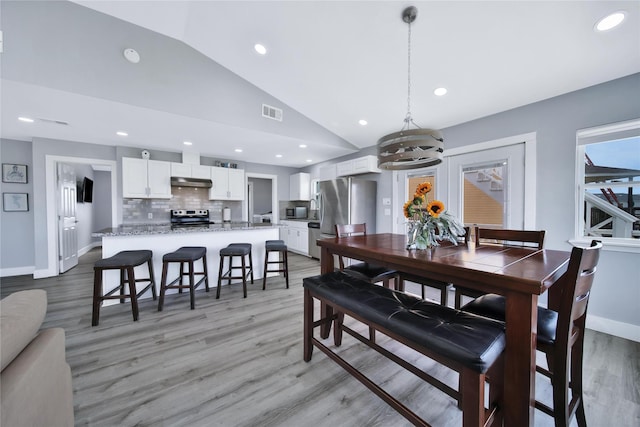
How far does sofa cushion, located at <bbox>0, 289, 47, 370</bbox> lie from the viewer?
807mm

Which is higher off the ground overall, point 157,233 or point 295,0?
point 295,0

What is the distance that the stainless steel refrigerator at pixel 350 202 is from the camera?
4.34 metres

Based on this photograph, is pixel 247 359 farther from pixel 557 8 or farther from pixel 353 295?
pixel 557 8

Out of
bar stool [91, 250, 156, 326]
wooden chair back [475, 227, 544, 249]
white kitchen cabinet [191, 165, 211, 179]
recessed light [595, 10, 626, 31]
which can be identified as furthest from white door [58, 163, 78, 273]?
recessed light [595, 10, 626, 31]

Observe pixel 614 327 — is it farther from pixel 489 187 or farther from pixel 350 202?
pixel 350 202

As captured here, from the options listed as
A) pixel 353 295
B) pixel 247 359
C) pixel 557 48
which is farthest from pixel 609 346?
pixel 247 359

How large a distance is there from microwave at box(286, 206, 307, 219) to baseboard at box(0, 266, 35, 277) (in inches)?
190

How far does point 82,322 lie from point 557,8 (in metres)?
4.94

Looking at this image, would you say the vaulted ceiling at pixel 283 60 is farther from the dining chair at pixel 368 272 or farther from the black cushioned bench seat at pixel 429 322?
the black cushioned bench seat at pixel 429 322

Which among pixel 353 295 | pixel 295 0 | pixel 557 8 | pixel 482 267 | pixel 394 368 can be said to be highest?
pixel 295 0

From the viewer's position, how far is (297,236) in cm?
575

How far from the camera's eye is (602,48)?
1889mm

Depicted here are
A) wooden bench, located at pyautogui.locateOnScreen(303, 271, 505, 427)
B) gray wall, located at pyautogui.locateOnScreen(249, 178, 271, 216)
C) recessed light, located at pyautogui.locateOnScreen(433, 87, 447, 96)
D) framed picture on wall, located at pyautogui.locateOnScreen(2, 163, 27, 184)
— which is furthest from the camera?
gray wall, located at pyautogui.locateOnScreen(249, 178, 271, 216)

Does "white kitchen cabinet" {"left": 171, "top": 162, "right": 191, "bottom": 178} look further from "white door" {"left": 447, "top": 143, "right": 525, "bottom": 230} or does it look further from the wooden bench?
"white door" {"left": 447, "top": 143, "right": 525, "bottom": 230}
